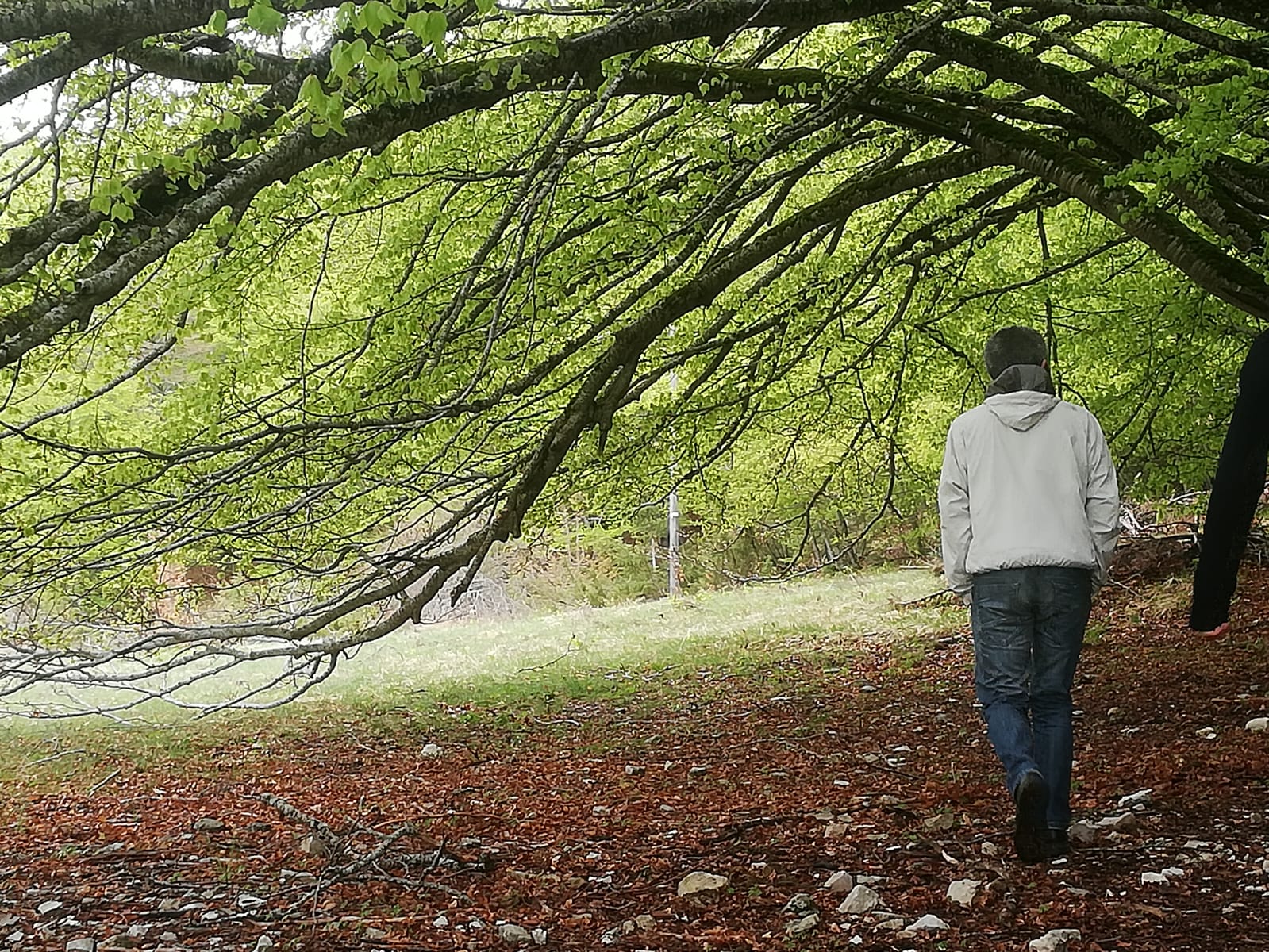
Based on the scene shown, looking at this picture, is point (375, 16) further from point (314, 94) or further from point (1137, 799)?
point (1137, 799)

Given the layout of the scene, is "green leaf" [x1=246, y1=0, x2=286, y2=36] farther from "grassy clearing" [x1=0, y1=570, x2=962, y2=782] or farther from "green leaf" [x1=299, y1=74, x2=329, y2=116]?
"grassy clearing" [x1=0, y1=570, x2=962, y2=782]

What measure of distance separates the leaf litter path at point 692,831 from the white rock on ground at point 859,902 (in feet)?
0.21

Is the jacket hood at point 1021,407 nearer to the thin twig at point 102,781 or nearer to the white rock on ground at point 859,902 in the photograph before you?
the white rock on ground at point 859,902

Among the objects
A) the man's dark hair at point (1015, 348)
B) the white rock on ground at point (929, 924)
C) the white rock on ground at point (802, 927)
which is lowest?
the white rock on ground at point (802, 927)

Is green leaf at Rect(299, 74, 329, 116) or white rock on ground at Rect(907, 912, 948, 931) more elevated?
green leaf at Rect(299, 74, 329, 116)

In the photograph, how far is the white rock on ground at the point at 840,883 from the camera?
4262 millimetres

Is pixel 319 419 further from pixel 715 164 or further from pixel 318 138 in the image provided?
pixel 715 164

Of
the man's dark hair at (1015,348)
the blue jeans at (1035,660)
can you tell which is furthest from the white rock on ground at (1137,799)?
the man's dark hair at (1015,348)

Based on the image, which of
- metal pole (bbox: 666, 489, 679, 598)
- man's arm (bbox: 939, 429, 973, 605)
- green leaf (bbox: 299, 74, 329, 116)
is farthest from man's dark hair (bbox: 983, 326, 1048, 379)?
metal pole (bbox: 666, 489, 679, 598)

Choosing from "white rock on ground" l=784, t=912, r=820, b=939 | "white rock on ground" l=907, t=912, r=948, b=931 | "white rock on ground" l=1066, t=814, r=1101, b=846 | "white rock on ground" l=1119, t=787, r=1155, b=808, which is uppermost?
"white rock on ground" l=907, t=912, r=948, b=931

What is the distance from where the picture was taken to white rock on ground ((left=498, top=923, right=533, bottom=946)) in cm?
414

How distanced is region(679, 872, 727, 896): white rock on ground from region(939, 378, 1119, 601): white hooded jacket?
60.6 inches

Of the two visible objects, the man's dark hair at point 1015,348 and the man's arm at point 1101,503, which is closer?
the man's arm at point 1101,503

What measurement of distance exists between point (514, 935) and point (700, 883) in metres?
0.79
